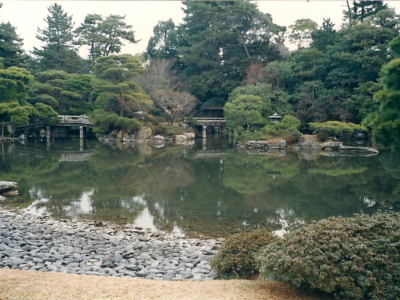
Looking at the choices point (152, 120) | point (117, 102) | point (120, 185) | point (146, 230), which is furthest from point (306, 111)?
point (146, 230)

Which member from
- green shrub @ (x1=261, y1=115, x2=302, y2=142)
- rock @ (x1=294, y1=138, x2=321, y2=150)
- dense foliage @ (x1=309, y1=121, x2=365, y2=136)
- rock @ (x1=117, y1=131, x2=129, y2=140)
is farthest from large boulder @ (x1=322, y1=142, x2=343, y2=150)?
rock @ (x1=117, y1=131, x2=129, y2=140)

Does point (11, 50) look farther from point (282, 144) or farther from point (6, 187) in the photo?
point (6, 187)

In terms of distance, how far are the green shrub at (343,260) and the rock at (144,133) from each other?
28.2m

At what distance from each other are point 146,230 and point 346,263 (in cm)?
500

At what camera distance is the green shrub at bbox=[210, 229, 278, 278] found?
5.02 m

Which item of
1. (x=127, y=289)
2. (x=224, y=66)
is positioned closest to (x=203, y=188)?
(x=127, y=289)

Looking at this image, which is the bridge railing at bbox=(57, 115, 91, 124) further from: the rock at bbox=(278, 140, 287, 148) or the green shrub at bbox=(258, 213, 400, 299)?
the green shrub at bbox=(258, 213, 400, 299)

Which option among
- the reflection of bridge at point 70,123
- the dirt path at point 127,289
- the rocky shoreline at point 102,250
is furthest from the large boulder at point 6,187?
the reflection of bridge at point 70,123

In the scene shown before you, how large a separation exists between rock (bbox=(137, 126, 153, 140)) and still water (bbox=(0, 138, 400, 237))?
1076cm

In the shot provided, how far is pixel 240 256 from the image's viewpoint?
16.7 ft

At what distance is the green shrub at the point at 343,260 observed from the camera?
12.5 feet

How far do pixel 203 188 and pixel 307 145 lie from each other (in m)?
14.6

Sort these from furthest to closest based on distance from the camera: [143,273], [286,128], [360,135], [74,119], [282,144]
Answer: [74,119] → [360,135] → [286,128] → [282,144] → [143,273]

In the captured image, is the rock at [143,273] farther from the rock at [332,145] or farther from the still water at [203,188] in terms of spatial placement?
the rock at [332,145]
